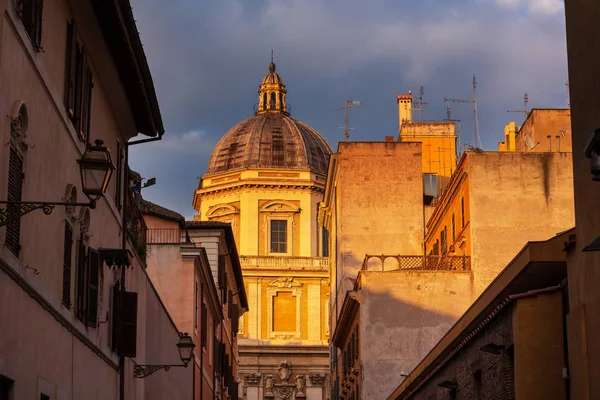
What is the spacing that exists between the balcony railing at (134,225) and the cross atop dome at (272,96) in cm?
7648

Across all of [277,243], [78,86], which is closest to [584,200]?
[78,86]

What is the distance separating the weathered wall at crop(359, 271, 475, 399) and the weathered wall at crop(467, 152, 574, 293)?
2016mm

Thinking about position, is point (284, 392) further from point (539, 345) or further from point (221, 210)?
point (539, 345)

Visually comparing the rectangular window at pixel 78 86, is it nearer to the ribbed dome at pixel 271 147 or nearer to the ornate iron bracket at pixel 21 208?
the ornate iron bracket at pixel 21 208

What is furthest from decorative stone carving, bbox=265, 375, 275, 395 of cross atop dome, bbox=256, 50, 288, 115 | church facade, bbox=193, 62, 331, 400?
cross atop dome, bbox=256, 50, 288, 115

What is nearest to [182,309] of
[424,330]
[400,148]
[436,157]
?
[424,330]

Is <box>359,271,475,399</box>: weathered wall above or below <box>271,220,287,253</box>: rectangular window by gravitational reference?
below

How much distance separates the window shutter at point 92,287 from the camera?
1734cm

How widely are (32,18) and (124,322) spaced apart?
807 cm

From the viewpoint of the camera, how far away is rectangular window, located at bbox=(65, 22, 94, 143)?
1545 cm

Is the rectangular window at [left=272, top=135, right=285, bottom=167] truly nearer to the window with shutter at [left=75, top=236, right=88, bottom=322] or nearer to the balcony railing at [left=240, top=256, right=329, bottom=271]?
the balcony railing at [left=240, top=256, right=329, bottom=271]

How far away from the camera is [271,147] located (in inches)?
3745

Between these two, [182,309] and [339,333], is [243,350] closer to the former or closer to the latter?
[339,333]

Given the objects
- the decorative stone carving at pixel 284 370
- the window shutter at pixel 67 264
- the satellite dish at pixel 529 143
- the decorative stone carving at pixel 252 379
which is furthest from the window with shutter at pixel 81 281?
the decorative stone carving at pixel 284 370
